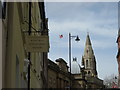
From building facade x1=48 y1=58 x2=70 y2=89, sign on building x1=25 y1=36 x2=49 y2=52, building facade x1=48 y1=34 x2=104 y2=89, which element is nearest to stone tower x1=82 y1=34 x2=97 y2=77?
building facade x1=48 y1=34 x2=104 y2=89

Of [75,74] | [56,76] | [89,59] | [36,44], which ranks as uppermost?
[89,59]

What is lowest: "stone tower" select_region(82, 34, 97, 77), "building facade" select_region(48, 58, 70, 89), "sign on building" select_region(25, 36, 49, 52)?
"sign on building" select_region(25, 36, 49, 52)

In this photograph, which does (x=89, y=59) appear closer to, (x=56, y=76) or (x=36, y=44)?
(x=56, y=76)

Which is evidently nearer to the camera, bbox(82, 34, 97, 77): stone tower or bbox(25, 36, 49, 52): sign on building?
bbox(25, 36, 49, 52): sign on building

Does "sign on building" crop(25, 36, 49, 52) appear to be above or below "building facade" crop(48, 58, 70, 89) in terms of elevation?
below

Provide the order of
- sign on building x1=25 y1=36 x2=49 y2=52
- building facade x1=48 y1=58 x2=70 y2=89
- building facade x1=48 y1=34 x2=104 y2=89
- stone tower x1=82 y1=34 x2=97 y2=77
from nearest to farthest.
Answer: sign on building x1=25 y1=36 x2=49 y2=52 → building facade x1=48 y1=58 x2=70 y2=89 → building facade x1=48 y1=34 x2=104 y2=89 → stone tower x1=82 y1=34 x2=97 y2=77

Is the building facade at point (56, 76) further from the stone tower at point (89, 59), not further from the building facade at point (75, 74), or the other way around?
the stone tower at point (89, 59)

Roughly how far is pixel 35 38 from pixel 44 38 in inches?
12.2

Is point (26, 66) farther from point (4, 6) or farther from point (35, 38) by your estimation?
point (4, 6)

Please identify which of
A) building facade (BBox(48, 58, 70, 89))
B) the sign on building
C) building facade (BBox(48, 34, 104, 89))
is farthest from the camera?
building facade (BBox(48, 34, 104, 89))

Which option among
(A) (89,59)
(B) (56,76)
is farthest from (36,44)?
(A) (89,59)

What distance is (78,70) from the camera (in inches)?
4646

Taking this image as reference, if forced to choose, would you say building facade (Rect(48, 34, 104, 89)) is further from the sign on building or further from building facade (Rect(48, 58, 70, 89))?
the sign on building

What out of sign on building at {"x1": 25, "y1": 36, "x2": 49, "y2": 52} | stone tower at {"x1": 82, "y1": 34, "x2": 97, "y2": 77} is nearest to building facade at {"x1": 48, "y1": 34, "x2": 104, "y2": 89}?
stone tower at {"x1": 82, "y1": 34, "x2": 97, "y2": 77}
